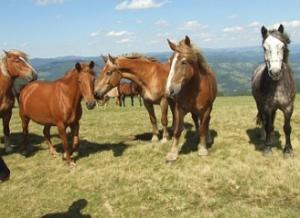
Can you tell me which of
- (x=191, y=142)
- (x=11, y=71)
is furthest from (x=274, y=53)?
(x=11, y=71)

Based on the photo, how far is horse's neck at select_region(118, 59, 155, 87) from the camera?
12.6m

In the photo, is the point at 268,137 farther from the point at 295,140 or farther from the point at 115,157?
the point at 115,157

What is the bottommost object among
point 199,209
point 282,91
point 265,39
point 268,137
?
point 199,209

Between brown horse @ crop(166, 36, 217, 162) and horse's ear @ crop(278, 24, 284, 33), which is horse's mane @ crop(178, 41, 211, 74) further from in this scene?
horse's ear @ crop(278, 24, 284, 33)

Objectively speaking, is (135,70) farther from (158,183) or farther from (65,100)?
(158,183)

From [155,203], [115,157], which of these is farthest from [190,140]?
[155,203]

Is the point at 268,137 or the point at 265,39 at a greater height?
the point at 265,39

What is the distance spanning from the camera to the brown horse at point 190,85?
10.4 meters

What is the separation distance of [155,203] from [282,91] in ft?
14.4

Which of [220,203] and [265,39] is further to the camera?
[265,39]

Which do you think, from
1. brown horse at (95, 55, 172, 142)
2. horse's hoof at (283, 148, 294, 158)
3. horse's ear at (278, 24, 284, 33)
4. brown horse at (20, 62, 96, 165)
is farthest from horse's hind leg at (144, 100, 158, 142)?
horse's ear at (278, 24, 284, 33)

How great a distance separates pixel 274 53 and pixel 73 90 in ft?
18.3

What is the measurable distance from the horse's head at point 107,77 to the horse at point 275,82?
4.10 meters

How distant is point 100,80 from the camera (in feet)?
39.1
